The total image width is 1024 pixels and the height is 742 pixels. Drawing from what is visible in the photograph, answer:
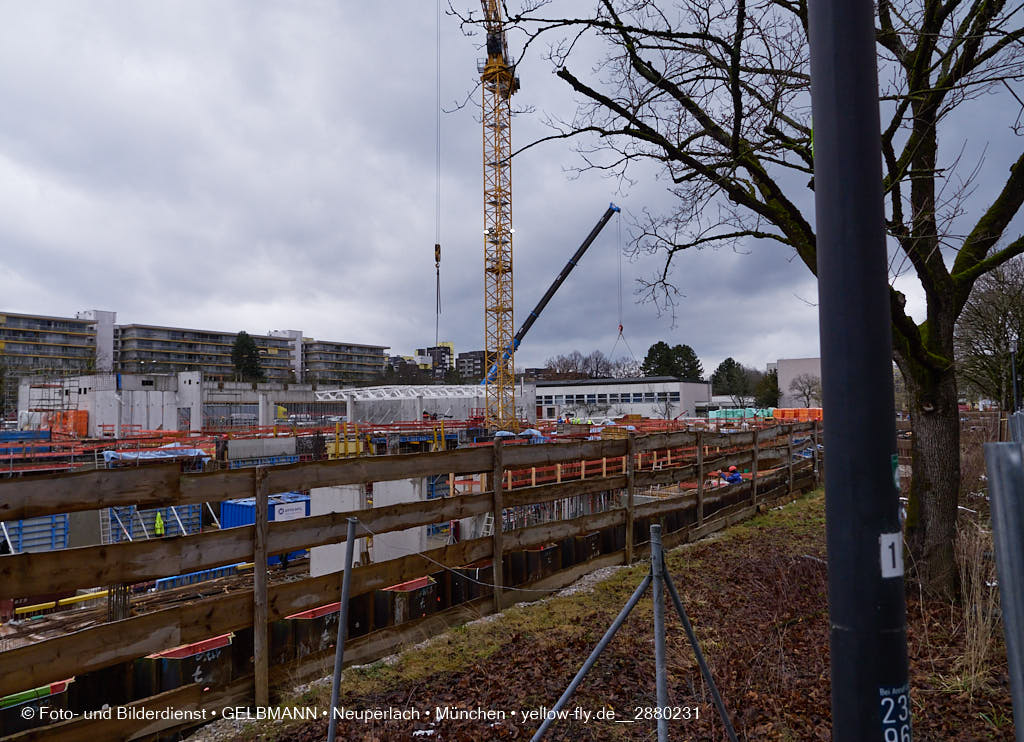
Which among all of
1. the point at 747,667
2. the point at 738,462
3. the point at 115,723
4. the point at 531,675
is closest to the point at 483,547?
the point at 531,675

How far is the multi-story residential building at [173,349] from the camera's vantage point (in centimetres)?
12063

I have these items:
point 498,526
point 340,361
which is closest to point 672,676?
point 498,526

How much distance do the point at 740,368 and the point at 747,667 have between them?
114368mm

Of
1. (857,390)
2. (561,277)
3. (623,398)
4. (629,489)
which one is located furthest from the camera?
(623,398)

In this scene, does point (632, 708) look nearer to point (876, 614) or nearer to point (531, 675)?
point (531, 675)

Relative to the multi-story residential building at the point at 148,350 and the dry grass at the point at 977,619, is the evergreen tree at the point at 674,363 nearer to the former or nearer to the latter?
the multi-story residential building at the point at 148,350

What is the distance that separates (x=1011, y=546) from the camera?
172cm

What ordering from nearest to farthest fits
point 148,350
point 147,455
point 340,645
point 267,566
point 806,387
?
1. point 340,645
2. point 267,566
3. point 147,455
4. point 806,387
5. point 148,350

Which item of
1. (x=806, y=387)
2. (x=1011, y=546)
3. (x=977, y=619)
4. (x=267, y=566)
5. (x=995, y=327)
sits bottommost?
(x=977, y=619)

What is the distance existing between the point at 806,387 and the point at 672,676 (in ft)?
300

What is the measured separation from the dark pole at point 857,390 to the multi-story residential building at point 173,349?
A: 12695 centimetres

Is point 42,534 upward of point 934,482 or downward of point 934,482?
downward

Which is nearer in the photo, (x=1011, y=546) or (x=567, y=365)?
(x=1011, y=546)

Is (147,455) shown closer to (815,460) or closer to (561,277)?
(815,460)
